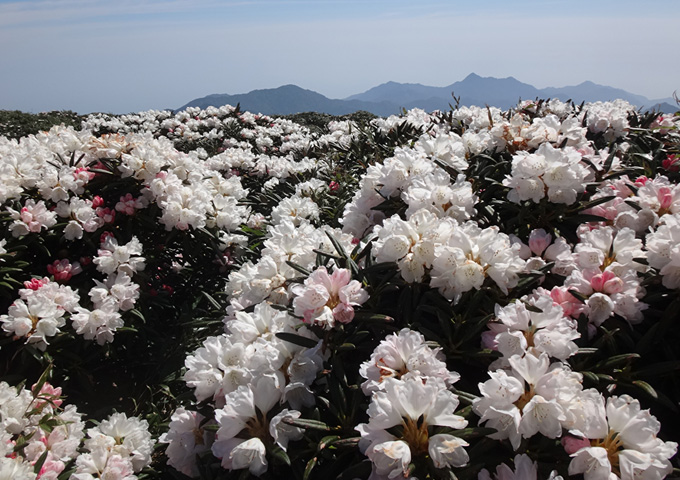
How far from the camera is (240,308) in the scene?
201cm

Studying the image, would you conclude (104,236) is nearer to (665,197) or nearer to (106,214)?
(106,214)

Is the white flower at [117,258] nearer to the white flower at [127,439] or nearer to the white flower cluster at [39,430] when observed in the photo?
the white flower cluster at [39,430]

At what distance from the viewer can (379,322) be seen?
5.15 ft

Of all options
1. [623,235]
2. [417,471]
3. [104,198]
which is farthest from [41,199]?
[623,235]

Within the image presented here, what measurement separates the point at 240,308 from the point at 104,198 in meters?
1.81

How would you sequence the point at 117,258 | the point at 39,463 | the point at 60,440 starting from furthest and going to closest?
1. the point at 117,258
2. the point at 60,440
3. the point at 39,463

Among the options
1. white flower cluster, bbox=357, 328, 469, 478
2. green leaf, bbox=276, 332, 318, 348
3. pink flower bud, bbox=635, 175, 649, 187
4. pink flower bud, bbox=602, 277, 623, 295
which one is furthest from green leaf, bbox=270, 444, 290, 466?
pink flower bud, bbox=635, 175, 649, 187

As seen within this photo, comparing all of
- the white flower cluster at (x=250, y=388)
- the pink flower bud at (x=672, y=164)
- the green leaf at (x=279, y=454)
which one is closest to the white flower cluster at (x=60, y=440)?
the white flower cluster at (x=250, y=388)

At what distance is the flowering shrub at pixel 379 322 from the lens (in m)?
1.21

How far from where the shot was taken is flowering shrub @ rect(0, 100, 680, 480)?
121 cm

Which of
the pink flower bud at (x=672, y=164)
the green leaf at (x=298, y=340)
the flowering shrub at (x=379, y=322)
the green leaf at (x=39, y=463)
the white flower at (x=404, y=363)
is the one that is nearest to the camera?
the flowering shrub at (x=379, y=322)

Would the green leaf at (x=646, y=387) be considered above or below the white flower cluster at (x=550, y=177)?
below

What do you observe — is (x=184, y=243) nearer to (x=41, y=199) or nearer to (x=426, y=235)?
(x=41, y=199)

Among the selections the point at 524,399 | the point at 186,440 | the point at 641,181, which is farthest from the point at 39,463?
the point at 641,181
